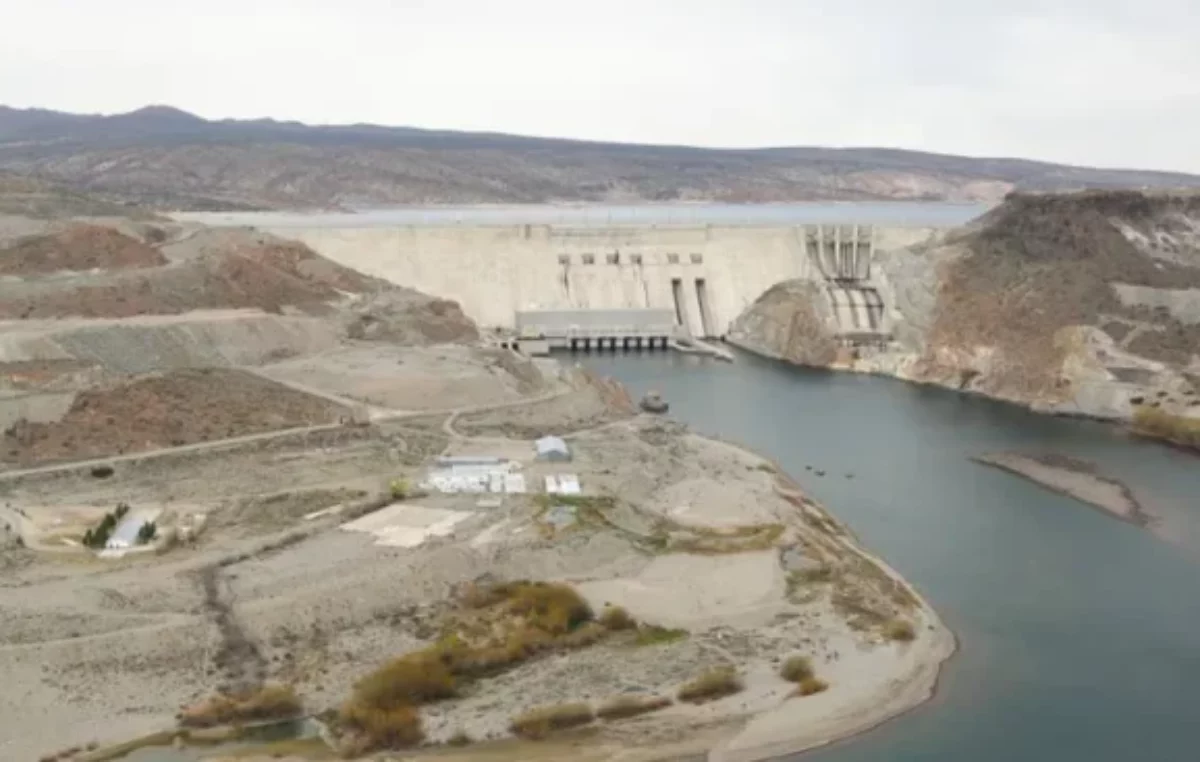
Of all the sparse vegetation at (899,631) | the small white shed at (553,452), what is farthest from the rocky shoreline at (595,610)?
the small white shed at (553,452)

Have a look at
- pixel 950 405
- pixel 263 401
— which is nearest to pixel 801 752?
pixel 263 401

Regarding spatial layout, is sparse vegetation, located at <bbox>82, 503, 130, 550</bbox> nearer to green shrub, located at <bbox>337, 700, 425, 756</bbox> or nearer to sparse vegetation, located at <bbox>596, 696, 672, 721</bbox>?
green shrub, located at <bbox>337, 700, 425, 756</bbox>

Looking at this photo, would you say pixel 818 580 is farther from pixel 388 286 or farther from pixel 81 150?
pixel 81 150

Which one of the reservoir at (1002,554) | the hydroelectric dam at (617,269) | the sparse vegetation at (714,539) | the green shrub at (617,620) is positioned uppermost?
the hydroelectric dam at (617,269)

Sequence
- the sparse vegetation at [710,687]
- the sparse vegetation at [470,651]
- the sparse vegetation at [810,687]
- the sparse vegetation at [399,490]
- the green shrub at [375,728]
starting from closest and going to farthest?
1. the green shrub at [375,728]
2. the sparse vegetation at [470,651]
3. the sparse vegetation at [710,687]
4. the sparse vegetation at [810,687]
5. the sparse vegetation at [399,490]

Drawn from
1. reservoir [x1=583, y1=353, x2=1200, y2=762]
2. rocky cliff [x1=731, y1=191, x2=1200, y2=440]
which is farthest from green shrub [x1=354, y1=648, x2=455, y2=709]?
rocky cliff [x1=731, y1=191, x2=1200, y2=440]

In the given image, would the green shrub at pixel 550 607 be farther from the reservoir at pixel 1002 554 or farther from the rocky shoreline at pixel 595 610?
the reservoir at pixel 1002 554
